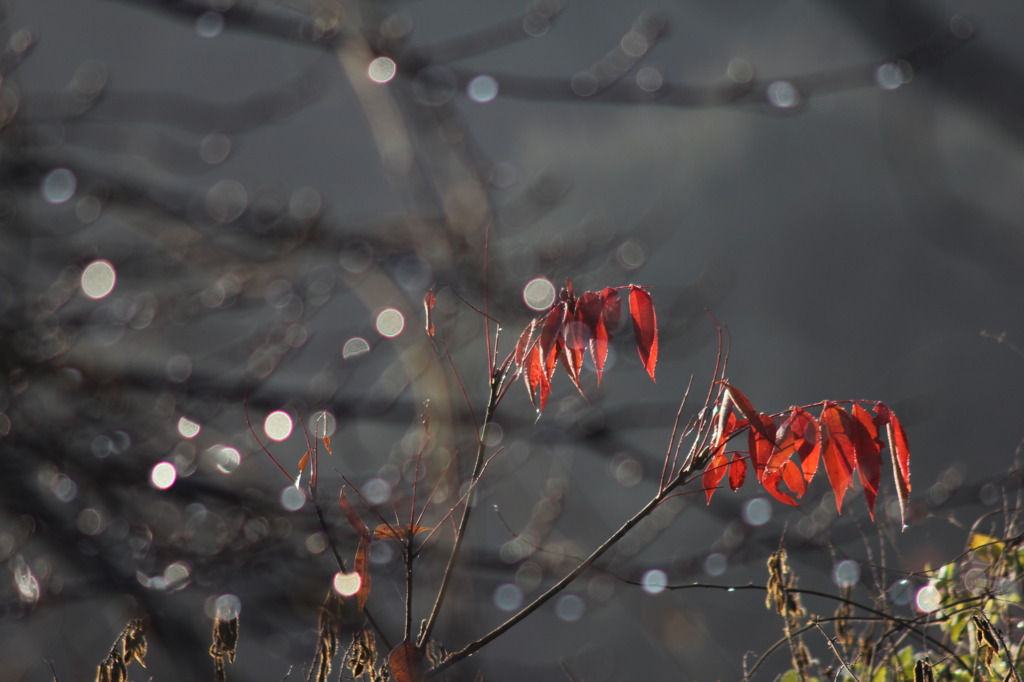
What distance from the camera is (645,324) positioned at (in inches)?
33.0

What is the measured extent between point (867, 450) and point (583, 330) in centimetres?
35

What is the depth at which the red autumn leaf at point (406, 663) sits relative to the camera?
2.35 ft

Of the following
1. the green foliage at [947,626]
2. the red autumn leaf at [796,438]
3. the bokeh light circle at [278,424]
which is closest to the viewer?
the red autumn leaf at [796,438]

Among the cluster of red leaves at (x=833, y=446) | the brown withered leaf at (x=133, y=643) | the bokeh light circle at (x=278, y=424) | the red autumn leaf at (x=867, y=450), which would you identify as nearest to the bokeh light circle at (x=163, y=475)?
the bokeh light circle at (x=278, y=424)

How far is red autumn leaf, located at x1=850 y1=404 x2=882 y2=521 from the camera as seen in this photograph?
792 mm

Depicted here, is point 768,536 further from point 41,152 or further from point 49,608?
point 41,152

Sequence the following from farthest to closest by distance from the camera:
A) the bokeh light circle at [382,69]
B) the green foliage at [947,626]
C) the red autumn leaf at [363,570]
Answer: the bokeh light circle at [382,69] < the green foliage at [947,626] < the red autumn leaf at [363,570]

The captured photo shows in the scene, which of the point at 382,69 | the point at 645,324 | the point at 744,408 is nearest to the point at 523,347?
the point at 645,324

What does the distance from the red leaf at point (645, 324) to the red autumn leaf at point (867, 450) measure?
23 centimetres

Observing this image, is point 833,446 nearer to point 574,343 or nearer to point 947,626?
point 574,343

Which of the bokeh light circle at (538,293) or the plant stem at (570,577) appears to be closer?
the plant stem at (570,577)

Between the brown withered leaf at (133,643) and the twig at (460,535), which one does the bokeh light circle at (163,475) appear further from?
the twig at (460,535)

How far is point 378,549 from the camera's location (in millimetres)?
2270

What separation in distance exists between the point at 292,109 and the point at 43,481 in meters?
1.21
